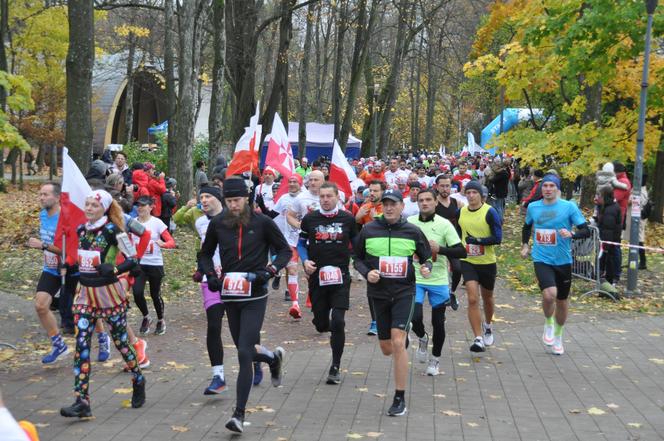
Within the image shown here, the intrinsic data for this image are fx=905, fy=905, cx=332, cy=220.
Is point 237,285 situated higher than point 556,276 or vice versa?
point 237,285

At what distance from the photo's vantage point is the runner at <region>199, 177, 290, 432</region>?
23.9 ft

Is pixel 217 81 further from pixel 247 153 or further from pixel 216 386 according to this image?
pixel 216 386

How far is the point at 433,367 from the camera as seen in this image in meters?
9.09

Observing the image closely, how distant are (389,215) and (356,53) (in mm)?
29094

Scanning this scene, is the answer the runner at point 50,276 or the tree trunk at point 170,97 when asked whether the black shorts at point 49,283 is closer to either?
the runner at point 50,276

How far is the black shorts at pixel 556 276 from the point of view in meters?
10.1

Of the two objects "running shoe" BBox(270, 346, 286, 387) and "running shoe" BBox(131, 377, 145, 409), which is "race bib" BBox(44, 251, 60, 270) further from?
"running shoe" BBox(270, 346, 286, 387)

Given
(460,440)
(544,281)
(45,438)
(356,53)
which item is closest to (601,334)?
(544,281)

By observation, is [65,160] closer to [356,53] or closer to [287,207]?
[287,207]

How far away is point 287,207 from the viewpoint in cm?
1261

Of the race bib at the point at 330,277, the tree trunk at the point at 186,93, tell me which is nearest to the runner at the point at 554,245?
the race bib at the point at 330,277

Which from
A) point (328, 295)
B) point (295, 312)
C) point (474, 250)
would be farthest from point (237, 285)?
point (295, 312)

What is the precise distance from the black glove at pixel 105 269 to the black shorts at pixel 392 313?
7.36ft

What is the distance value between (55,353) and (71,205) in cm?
190
